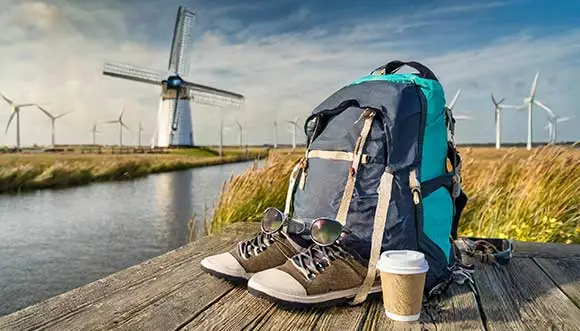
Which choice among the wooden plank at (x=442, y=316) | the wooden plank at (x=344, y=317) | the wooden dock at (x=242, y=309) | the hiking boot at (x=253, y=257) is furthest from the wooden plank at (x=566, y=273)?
the hiking boot at (x=253, y=257)

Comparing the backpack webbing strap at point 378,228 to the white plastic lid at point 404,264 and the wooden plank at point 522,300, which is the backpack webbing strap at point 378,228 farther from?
the wooden plank at point 522,300

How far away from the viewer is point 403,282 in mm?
1559

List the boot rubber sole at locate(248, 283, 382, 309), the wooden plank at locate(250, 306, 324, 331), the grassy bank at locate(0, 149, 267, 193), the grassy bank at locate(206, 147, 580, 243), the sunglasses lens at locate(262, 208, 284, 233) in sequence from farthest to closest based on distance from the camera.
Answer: the grassy bank at locate(0, 149, 267, 193)
the grassy bank at locate(206, 147, 580, 243)
the sunglasses lens at locate(262, 208, 284, 233)
the boot rubber sole at locate(248, 283, 382, 309)
the wooden plank at locate(250, 306, 324, 331)

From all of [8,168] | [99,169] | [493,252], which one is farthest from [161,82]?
[493,252]

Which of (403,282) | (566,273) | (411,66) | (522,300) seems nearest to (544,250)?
(566,273)

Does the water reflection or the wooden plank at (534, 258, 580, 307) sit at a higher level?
the wooden plank at (534, 258, 580, 307)

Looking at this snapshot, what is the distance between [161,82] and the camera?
42.2 m

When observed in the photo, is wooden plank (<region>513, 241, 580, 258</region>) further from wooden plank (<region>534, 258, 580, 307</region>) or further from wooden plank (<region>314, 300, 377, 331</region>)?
wooden plank (<region>314, 300, 377, 331</region>)

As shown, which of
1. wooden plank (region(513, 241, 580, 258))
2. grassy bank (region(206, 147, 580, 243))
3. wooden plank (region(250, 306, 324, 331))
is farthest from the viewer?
grassy bank (region(206, 147, 580, 243))

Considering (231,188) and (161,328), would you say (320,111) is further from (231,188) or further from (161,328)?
(231,188)

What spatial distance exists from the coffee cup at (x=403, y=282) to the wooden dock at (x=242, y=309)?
0.12 feet

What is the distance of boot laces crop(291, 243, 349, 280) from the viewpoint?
1713 mm

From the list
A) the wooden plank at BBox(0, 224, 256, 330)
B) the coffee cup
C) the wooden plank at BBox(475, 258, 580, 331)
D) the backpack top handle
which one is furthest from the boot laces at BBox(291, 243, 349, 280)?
the backpack top handle

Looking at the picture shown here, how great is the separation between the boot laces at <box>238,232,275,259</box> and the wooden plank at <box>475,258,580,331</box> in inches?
31.4
